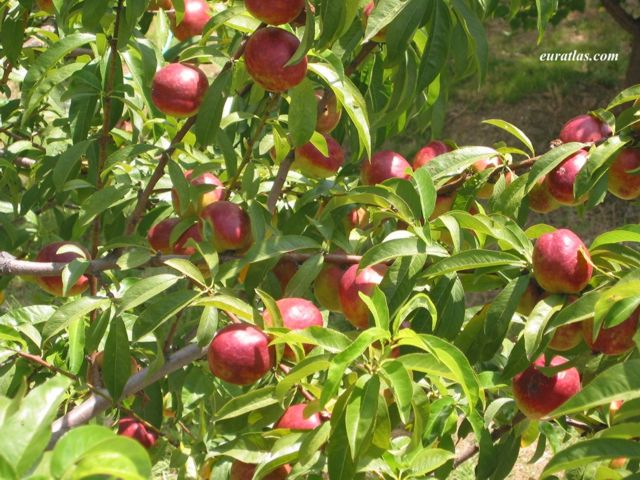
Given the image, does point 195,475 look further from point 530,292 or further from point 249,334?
point 530,292

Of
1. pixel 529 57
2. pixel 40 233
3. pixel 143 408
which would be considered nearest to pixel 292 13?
pixel 143 408

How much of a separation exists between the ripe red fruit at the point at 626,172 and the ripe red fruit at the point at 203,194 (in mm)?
574

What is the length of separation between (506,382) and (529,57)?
534 centimetres

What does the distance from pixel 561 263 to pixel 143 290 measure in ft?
1.71

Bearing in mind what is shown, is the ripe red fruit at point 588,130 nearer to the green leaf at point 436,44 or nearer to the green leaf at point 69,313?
the green leaf at point 436,44

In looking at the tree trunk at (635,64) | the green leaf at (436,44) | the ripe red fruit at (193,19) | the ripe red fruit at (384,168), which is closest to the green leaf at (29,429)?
the green leaf at (436,44)

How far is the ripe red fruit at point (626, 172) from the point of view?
3.75 feet

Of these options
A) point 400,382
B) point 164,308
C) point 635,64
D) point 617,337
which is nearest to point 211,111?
point 164,308

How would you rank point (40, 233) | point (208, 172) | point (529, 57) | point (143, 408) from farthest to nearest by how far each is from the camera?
point (529, 57) → point (40, 233) → point (143, 408) → point (208, 172)

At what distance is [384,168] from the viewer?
1378mm

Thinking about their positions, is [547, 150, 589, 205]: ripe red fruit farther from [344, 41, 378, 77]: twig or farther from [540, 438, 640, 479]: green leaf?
[540, 438, 640, 479]: green leaf

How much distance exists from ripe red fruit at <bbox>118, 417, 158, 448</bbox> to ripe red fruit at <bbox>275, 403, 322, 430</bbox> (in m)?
0.33

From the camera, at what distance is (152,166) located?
159cm

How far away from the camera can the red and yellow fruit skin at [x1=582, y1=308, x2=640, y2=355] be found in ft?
3.17
